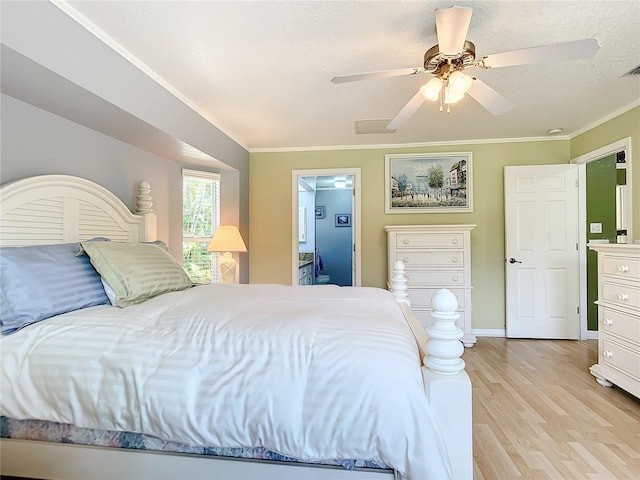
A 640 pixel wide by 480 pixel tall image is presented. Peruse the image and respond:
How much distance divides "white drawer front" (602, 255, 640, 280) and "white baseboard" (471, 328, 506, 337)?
61.4 inches

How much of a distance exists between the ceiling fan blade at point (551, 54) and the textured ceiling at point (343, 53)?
0.30m

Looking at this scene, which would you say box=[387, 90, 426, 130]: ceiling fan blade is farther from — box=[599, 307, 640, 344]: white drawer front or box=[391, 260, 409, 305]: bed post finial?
box=[599, 307, 640, 344]: white drawer front

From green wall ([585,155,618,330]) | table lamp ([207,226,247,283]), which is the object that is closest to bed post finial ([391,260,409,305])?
table lamp ([207,226,247,283])

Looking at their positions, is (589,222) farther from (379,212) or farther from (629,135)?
(379,212)

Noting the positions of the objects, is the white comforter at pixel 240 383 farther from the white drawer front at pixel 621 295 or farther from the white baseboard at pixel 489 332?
the white baseboard at pixel 489 332

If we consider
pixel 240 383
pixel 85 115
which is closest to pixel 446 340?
pixel 240 383

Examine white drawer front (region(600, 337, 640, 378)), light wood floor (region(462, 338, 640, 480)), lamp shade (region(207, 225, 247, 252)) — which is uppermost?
lamp shade (region(207, 225, 247, 252))

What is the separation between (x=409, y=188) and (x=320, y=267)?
3.41 m

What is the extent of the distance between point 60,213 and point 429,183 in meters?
3.64

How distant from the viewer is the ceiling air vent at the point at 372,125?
11.0ft

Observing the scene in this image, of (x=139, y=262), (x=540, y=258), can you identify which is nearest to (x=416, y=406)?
(x=139, y=262)

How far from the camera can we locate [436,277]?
3697 millimetres

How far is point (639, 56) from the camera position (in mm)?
2225

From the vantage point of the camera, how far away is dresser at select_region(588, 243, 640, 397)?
7.74 feet
